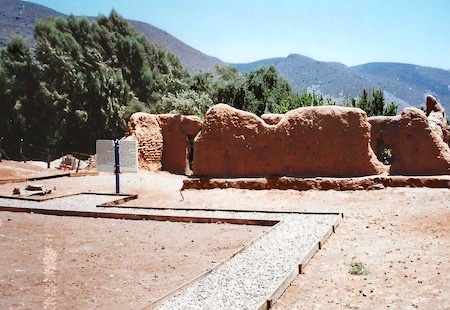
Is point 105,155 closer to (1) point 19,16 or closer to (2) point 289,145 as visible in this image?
(2) point 289,145

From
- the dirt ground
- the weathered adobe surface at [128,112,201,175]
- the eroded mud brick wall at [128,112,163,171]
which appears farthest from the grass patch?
the eroded mud brick wall at [128,112,163,171]

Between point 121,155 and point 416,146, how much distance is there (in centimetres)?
1025

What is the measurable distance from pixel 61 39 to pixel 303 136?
32.2 m

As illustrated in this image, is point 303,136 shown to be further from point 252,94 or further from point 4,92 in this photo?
point 4,92

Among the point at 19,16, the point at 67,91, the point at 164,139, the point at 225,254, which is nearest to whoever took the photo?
the point at 225,254

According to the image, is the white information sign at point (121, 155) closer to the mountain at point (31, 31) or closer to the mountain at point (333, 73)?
the mountain at point (333, 73)

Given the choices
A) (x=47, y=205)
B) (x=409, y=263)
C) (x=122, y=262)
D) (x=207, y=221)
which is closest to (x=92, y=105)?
(x=47, y=205)

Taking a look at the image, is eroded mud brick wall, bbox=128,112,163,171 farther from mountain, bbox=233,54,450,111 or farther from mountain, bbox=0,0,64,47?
mountain, bbox=0,0,64,47

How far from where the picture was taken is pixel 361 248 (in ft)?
27.4

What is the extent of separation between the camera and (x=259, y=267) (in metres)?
7.05

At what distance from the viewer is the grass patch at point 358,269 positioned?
6.90 m

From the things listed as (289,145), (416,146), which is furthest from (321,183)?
(416,146)

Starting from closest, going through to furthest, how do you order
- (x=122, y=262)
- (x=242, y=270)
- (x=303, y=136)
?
(x=242, y=270), (x=122, y=262), (x=303, y=136)

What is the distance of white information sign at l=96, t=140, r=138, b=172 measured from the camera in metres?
15.3
